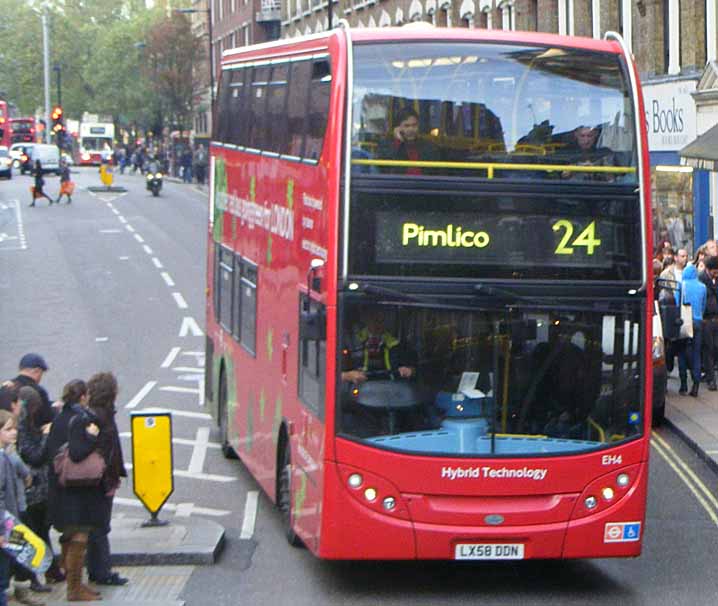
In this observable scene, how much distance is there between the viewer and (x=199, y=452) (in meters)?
18.2

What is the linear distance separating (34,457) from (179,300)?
2328 centimetres

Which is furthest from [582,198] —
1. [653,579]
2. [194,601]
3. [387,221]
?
[194,601]

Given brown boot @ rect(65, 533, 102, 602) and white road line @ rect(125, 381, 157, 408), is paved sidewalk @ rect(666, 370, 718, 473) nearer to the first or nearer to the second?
white road line @ rect(125, 381, 157, 408)

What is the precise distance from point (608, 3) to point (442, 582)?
84.0ft

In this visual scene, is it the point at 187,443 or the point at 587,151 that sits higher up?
the point at 587,151

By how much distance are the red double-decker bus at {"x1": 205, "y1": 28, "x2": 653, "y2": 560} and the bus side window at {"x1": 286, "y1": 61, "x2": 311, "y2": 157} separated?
1.13 m

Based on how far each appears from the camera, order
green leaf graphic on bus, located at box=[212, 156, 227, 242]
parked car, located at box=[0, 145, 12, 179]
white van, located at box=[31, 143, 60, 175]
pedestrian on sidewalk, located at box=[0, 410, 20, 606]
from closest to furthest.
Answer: pedestrian on sidewalk, located at box=[0, 410, 20, 606] < green leaf graphic on bus, located at box=[212, 156, 227, 242] < parked car, located at box=[0, 145, 12, 179] < white van, located at box=[31, 143, 60, 175]

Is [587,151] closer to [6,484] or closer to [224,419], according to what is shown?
[6,484]

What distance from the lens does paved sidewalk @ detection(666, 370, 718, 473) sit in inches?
687

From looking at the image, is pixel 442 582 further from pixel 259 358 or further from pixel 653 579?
pixel 259 358

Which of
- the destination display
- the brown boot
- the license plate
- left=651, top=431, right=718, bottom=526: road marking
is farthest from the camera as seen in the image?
left=651, top=431, right=718, bottom=526: road marking

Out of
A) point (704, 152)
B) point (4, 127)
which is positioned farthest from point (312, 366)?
point (4, 127)

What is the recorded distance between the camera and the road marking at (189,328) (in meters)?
29.7

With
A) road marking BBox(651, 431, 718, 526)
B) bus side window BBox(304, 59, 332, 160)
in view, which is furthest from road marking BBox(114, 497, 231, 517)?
road marking BBox(651, 431, 718, 526)
